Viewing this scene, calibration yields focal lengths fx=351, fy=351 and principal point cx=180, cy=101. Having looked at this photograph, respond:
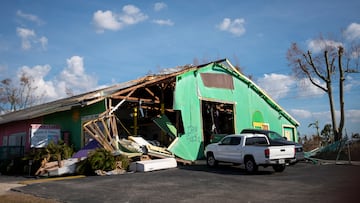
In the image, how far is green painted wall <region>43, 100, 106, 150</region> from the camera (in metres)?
20.8

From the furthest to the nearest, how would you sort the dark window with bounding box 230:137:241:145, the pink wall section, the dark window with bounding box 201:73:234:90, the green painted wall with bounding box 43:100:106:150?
1. the dark window with bounding box 201:73:234:90
2. the pink wall section
3. the green painted wall with bounding box 43:100:106:150
4. the dark window with bounding box 230:137:241:145

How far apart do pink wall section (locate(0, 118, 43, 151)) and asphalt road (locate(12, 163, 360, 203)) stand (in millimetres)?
10919

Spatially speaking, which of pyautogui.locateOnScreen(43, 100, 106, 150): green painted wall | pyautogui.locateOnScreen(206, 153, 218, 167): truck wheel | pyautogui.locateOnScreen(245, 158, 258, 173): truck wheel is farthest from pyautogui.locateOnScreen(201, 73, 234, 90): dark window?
pyautogui.locateOnScreen(245, 158, 258, 173): truck wheel

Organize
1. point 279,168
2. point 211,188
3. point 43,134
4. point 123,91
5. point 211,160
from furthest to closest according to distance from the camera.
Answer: point 43,134 → point 123,91 → point 211,160 → point 279,168 → point 211,188

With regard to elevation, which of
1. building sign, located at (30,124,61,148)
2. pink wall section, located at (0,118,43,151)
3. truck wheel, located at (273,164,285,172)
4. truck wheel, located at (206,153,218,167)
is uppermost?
pink wall section, located at (0,118,43,151)

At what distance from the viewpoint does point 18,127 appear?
81.5ft

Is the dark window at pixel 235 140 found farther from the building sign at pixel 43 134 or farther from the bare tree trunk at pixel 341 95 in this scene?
the bare tree trunk at pixel 341 95

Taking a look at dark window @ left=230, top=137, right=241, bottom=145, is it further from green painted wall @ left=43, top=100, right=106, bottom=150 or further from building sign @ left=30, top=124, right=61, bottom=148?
building sign @ left=30, top=124, right=61, bottom=148

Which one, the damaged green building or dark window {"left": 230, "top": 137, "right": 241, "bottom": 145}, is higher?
the damaged green building

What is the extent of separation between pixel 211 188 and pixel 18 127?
1810 cm

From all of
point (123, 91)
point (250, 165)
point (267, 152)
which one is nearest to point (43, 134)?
point (123, 91)

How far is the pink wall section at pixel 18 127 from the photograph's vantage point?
23206 mm

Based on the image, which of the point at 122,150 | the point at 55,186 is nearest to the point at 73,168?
the point at 122,150

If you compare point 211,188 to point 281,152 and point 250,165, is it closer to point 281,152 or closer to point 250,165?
point 250,165
